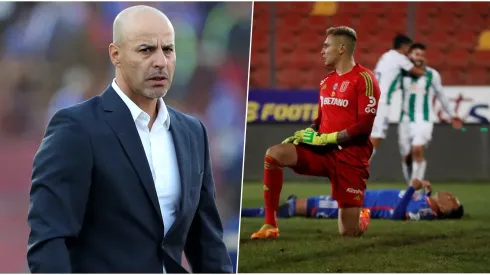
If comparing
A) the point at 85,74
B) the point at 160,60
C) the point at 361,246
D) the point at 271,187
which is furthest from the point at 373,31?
the point at 160,60

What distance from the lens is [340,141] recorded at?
3.28 meters

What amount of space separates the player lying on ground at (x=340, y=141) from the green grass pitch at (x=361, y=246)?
62mm

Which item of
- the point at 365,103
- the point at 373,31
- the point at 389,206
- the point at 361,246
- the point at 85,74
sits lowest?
the point at 361,246

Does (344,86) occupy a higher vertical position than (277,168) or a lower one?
higher

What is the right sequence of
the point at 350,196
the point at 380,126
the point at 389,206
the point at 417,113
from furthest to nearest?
1. the point at 417,113
2. the point at 389,206
3. the point at 380,126
4. the point at 350,196

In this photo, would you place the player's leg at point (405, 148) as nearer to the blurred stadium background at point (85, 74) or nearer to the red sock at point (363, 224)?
the red sock at point (363, 224)

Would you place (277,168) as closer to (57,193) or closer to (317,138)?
(317,138)

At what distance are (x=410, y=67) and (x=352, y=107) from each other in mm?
632

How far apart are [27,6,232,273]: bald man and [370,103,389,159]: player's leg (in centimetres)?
172

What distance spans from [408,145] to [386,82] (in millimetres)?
739

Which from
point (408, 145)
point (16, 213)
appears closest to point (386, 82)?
point (408, 145)

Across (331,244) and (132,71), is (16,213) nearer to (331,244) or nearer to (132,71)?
(331,244)

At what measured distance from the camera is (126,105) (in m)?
1.73

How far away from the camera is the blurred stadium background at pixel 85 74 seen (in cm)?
404
